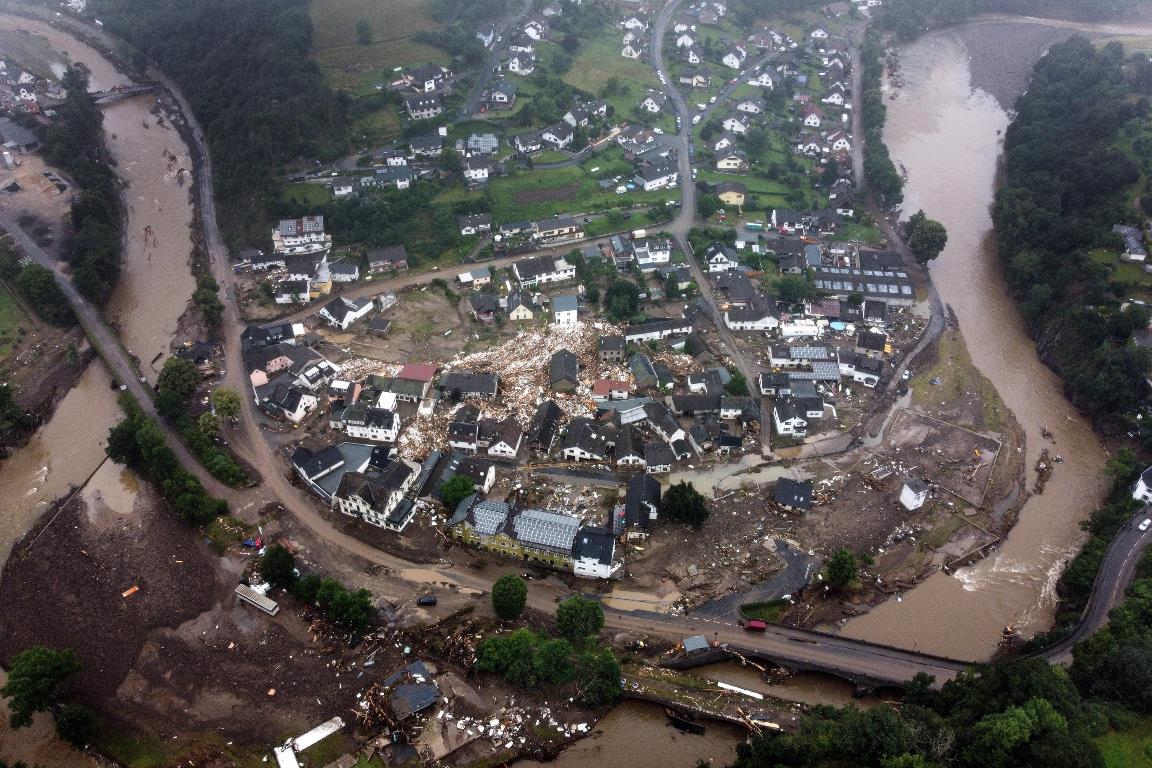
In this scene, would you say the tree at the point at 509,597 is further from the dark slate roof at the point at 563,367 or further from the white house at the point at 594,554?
the dark slate roof at the point at 563,367

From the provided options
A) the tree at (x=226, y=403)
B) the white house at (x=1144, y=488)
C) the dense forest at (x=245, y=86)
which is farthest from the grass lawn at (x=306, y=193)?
the white house at (x=1144, y=488)

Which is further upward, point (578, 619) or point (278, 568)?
point (578, 619)

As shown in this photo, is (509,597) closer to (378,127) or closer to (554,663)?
(554,663)

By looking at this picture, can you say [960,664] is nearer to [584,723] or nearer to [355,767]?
[584,723]

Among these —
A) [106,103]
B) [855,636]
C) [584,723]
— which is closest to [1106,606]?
[855,636]

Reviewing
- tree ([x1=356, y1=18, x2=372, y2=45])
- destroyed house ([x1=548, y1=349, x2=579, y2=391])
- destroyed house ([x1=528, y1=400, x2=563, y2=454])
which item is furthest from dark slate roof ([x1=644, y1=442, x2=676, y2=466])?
tree ([x1=356, y1=18, x2=372, y2=45])

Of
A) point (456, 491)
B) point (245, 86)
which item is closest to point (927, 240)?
point (456, 491)

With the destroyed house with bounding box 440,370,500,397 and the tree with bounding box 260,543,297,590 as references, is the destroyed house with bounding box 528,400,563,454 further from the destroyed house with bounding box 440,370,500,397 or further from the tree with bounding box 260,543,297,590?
the tree with bounding box 260,543,297,590
